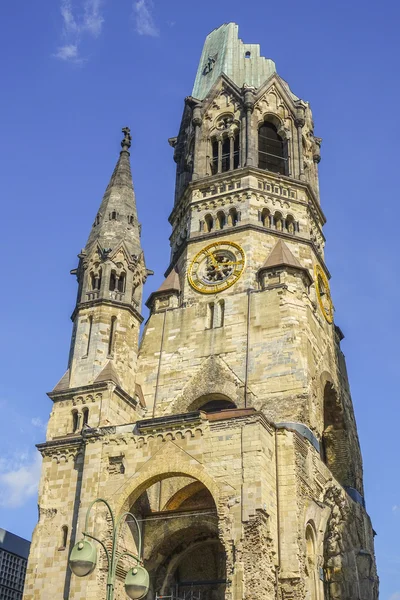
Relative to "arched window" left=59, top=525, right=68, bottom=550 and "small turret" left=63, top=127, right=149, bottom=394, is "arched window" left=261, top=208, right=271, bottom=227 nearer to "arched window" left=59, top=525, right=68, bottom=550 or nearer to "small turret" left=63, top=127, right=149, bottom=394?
"small turret" left=63, top=127, right=149, bottom=394

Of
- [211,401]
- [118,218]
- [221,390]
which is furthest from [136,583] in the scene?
[118,218]

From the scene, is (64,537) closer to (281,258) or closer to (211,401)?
(211,401)

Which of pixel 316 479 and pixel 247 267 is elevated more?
pixel 247 267

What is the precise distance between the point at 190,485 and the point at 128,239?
37.6ft

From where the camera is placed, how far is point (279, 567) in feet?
85.4

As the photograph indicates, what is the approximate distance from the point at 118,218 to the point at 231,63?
13467 mm

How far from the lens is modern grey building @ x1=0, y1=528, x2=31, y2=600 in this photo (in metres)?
40.3

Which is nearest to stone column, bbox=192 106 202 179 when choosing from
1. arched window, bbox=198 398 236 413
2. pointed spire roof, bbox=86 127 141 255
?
pointed spire roof, bbox=86 127 141 255

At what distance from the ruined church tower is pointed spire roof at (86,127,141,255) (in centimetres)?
9

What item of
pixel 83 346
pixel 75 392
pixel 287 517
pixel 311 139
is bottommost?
pixel 287 517

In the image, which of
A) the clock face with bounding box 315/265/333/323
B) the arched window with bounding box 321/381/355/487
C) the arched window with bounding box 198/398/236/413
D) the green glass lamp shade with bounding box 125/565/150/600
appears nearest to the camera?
the green glass lamp shade with bounding box 125/565/150/600

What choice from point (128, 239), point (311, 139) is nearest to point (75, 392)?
point (128, 239)

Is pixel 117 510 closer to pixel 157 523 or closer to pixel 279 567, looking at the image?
pixel 157 523

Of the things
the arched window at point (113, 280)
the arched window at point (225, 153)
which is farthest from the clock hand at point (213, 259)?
the arched window at point (225, 153)
